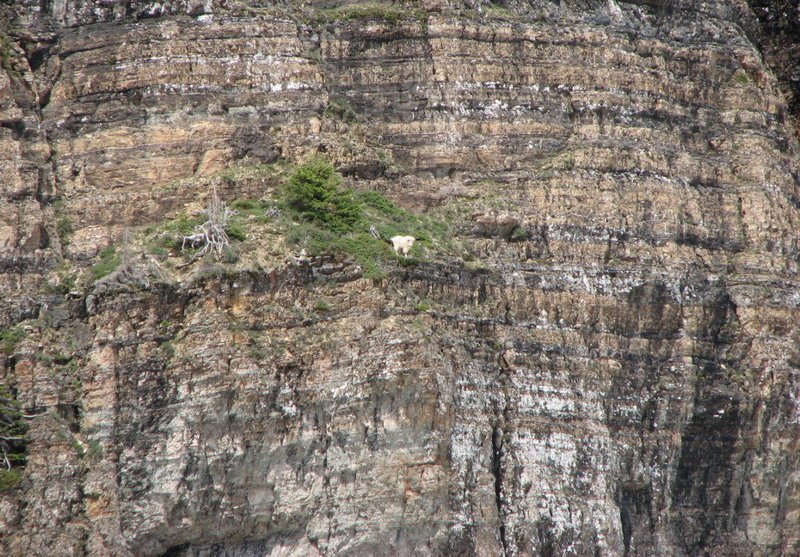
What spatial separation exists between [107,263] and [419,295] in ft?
30.4

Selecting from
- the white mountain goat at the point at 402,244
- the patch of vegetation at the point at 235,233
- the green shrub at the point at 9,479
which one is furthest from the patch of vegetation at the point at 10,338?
the white mountain goat at the point at 402,244

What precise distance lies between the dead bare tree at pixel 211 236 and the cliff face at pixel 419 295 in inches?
47.9

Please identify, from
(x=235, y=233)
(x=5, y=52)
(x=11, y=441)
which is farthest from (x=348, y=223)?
(x=5, y=52)

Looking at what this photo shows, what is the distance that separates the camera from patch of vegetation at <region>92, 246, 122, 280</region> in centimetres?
5434

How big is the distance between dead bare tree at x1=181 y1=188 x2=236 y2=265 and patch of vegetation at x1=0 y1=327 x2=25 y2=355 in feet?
17.1

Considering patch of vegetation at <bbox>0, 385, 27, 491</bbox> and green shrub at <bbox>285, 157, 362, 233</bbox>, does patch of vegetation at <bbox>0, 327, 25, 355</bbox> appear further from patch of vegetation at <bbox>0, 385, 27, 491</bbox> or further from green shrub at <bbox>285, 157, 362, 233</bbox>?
green shrub at <bbox>285, 157, 362, 233</bbox>

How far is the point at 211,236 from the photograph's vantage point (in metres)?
54.5

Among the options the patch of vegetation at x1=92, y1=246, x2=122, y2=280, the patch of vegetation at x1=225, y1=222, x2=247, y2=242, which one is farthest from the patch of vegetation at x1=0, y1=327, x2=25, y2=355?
the patch of vegetation at x1=225, y1=222, x2=247, y2=242

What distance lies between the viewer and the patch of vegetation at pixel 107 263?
54.3 meters

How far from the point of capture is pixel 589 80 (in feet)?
204

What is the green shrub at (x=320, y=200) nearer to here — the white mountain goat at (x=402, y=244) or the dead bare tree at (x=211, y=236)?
the white mountain goat at (x=402, y=244)

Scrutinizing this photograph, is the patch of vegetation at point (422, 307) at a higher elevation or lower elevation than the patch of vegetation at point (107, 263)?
lower

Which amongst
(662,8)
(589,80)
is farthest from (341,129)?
(662,8)

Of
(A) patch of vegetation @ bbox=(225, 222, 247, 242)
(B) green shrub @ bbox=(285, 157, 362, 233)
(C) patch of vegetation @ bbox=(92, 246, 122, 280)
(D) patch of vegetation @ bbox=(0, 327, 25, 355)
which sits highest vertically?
(B) green shrub @ bbox=(285, 157, 362, 233)
